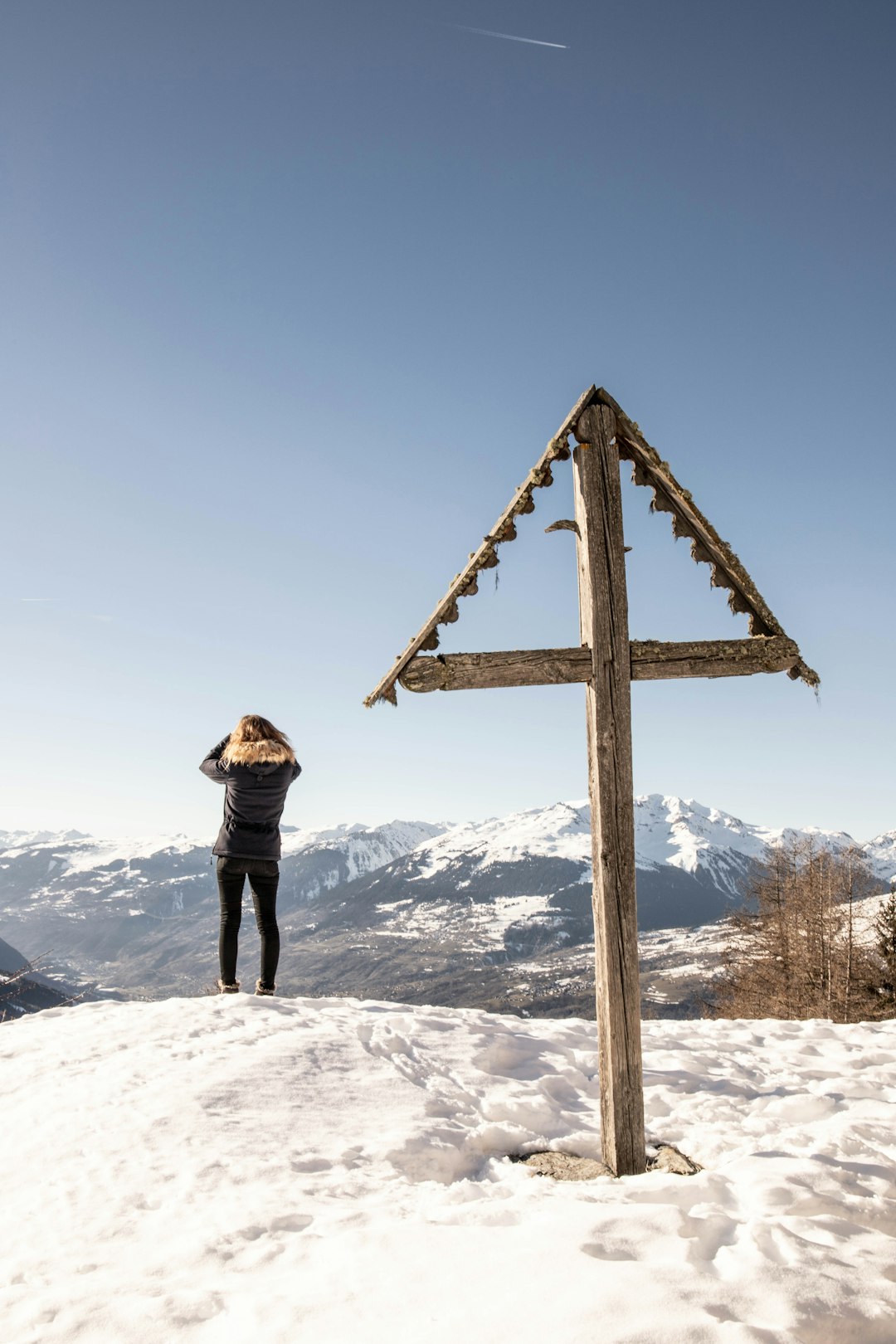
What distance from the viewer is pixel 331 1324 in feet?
10.5

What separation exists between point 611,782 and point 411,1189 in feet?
10.7

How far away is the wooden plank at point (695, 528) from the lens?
6576 millimetres

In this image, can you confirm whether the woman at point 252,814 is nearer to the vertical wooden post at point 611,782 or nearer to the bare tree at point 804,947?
the vertical wooden post at point 611,782

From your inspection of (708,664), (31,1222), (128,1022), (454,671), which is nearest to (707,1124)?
(708,664)

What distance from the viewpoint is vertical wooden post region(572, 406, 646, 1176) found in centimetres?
577

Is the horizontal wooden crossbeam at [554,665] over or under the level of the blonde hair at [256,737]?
over

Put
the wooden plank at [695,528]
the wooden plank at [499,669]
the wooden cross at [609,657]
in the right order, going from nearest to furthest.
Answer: the wooden cross at [609,657], the wooden plank at [499,669], the wooden plank at [695,528]

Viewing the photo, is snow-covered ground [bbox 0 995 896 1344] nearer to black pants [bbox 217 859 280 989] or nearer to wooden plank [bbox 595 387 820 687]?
black pants [bbox 217 859 280 989]

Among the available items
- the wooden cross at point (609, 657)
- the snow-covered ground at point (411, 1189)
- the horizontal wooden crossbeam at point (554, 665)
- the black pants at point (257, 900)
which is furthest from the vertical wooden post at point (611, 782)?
the black pants at point (257, 900)

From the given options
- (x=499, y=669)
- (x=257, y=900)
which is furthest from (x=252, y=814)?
(x=499, y=669)

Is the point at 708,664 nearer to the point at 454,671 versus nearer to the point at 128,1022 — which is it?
the point at 454,671

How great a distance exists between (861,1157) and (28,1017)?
29.1ft

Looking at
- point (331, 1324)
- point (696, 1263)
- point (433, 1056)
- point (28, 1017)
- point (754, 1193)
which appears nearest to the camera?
point (331, 1324)

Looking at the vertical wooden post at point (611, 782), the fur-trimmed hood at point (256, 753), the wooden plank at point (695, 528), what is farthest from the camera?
the fur-trimmed hood at point (256, 753)
